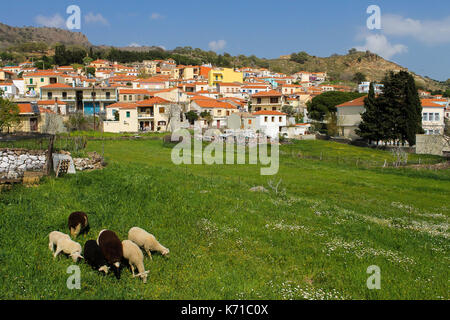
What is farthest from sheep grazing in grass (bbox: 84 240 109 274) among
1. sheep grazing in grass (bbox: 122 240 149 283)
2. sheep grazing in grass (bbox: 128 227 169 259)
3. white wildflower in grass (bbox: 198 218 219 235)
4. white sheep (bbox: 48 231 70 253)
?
white wildflower in grass (bbox: 198 218 219 235)

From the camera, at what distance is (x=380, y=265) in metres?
8.98

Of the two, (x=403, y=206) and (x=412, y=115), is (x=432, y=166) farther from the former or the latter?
(x=412, y=115)

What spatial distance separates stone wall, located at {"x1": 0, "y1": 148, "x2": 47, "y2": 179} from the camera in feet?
50.3

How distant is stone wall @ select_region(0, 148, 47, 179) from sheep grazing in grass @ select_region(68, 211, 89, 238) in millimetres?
6767

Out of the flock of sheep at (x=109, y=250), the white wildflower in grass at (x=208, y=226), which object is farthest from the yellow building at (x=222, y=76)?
the flock of sheep at (x=109, y=250)

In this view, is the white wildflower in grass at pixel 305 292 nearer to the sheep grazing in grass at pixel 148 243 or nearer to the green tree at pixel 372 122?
the sheep grazing in grass at pixel 148 243

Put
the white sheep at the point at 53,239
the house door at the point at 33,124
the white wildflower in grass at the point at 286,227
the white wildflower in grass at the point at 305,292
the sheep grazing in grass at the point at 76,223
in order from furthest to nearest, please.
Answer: the house door at the point at 33,124, the white wildflower in grass at the point at 286,227, the sheep grazing in grass at the point at 76,223, the white sheep at the point at 53,239, the white wildflower in grass at the point at 305,292

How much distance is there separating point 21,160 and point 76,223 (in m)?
8.04

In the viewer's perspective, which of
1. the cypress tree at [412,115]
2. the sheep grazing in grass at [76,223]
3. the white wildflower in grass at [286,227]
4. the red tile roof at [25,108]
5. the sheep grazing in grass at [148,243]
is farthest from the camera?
the cypress tree at [412,115]

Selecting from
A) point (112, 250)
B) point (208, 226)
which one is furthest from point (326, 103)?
point (112, 250)

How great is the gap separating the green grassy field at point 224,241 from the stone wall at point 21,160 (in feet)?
7.18

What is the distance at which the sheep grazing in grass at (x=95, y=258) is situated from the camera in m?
7.77

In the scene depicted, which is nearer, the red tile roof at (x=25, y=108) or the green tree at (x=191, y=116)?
the red tile roof at (x=25, y=108)
